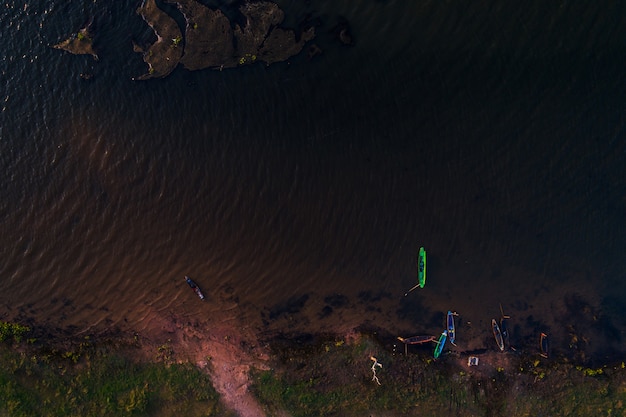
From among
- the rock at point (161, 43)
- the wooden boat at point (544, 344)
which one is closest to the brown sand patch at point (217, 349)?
the rock at point (161, 43)

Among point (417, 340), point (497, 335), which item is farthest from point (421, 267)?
point (497, 335)

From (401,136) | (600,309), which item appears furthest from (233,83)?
(600,309)

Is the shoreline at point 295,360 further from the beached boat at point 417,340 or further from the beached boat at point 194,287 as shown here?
the beached boat at point 194,287

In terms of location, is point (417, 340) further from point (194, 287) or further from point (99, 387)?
point (99, 387)

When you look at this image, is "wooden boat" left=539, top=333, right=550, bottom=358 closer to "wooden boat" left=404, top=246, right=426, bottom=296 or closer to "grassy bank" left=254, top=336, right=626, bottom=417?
"grassy bank" left=254, top=336, right=626, bottom=417

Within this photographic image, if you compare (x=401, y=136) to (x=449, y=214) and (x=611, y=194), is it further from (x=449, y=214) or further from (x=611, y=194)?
(x=611, y=194)

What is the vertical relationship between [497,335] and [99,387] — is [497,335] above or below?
above
